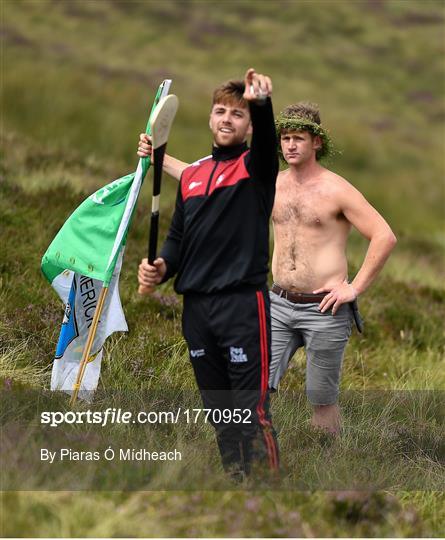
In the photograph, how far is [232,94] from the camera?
4.69 m

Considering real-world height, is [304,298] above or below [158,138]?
below

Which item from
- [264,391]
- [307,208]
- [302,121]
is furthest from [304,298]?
[264,391]

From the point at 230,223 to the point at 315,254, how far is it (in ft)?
3.86

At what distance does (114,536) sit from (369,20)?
172ft

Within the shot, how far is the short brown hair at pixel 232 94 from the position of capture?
4684 mm

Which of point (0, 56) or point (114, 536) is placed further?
point (0, 56)

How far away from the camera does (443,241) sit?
18.1 metres

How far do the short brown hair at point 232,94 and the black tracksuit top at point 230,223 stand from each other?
231 mm

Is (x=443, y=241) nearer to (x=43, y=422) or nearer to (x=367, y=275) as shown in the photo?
(x=367, y=275)

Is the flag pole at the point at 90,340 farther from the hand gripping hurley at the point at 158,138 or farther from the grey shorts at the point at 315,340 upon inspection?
the grey shorts at the point at 315,340

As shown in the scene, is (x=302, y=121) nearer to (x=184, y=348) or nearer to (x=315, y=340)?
(x=315, y=340)

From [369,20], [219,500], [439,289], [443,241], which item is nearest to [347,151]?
[443,241]

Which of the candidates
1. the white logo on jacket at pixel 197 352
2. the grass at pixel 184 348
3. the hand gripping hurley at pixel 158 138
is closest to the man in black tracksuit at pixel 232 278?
the white logo on jacket at pixel 197 352

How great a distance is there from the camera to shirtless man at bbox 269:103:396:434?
5.66 metres
